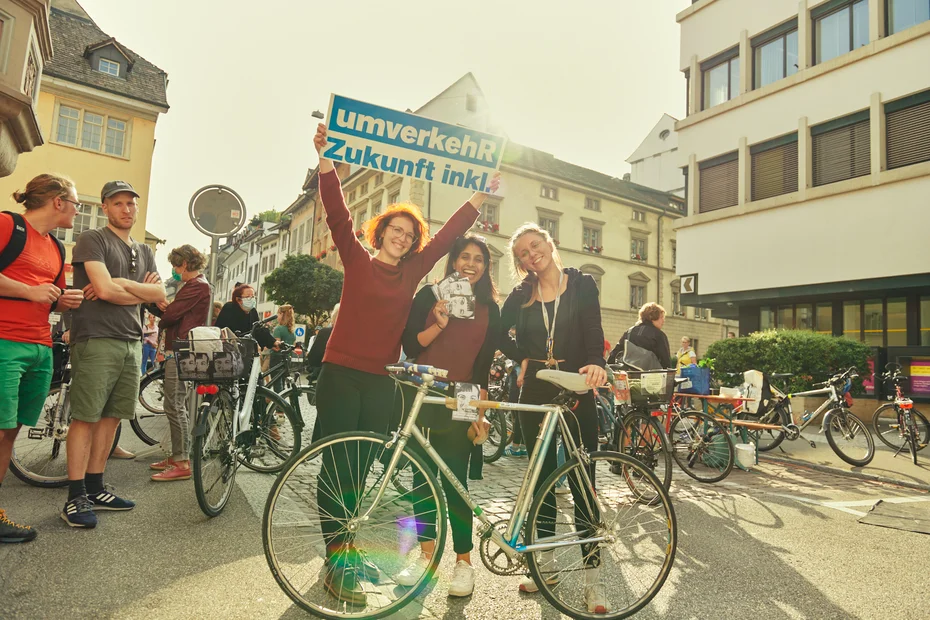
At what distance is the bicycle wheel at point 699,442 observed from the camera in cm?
617

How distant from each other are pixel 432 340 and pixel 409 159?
4.92 feet

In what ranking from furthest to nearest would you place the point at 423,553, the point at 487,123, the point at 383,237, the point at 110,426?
the point at 487,123
the point at 110,426
the point at 383,237
the point at 423,553

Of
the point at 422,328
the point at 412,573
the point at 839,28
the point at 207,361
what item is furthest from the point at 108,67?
the point at 412,573

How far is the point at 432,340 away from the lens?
3.20m

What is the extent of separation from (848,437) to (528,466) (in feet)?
22.1

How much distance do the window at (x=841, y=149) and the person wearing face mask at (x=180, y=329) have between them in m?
15.7

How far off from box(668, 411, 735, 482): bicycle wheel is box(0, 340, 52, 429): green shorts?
543 cm

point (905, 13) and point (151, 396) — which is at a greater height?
point (905, 13)

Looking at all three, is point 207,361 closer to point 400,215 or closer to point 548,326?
point 400,215

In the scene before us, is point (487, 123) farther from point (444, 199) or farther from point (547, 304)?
point (547, 304)

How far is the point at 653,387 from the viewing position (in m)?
5.27

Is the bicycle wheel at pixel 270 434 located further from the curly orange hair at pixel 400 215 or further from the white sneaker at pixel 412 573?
the white sneaker at pixel 412 573

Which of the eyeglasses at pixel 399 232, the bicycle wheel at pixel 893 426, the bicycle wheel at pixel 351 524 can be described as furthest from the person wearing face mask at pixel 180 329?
the bicycle wheel at pixel 893 426

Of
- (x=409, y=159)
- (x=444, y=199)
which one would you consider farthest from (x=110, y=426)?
(x=444, y=199)
